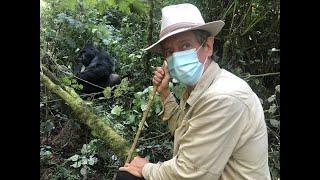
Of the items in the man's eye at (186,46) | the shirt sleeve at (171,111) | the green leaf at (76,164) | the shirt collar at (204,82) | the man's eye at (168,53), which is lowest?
the green leaf at (76,164)

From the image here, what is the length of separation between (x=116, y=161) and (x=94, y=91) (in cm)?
110

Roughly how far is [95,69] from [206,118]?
283cm

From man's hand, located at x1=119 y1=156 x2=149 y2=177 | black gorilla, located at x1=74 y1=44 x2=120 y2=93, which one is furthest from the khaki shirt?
black gorilla, located at x1=74 y1=44 x2=120 y2=93

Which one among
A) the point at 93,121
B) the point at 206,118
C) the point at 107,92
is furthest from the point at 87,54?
the point at 206,118

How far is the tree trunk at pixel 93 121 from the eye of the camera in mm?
2928

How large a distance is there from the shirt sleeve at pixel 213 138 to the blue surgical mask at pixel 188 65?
0.69 feet

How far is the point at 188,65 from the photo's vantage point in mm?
2010

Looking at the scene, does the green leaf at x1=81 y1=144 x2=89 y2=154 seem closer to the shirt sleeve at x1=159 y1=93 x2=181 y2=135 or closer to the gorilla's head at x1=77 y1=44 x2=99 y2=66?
the gorilla's head at x1=77 y1=44 x2=99 y2=66

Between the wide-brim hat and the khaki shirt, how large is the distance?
226 mm

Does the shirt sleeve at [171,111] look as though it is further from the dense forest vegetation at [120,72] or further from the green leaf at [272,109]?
the green leaf at [272,109]

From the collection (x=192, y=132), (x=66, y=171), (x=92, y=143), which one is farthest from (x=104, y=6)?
(x=192, y=132)

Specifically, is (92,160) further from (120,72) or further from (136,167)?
(136,167)

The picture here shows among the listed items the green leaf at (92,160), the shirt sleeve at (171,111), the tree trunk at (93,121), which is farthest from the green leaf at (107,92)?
the shirt sleeve at (171,111)
